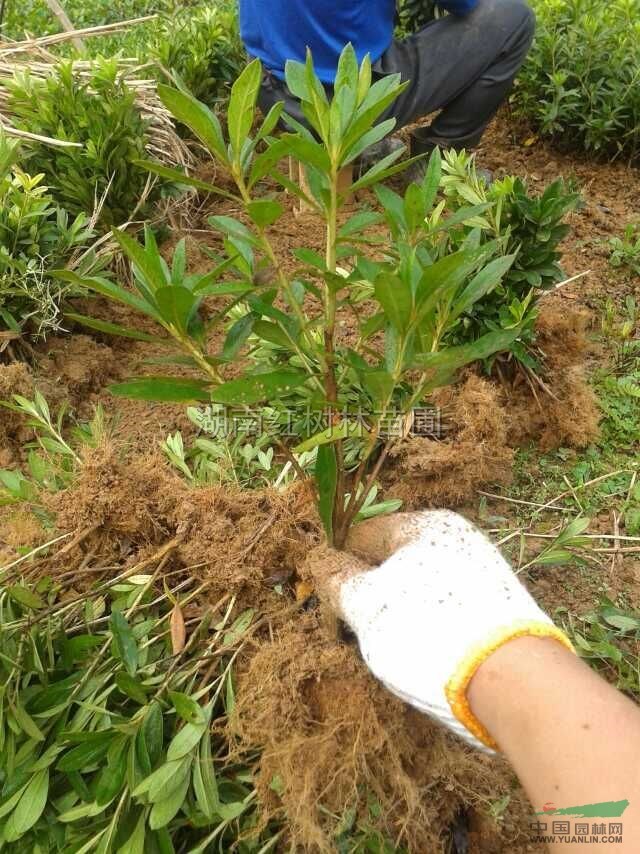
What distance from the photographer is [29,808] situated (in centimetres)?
124

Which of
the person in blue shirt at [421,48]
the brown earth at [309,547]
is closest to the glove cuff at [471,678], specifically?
the brown earth at [309,547]

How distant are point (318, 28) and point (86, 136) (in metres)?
1.18

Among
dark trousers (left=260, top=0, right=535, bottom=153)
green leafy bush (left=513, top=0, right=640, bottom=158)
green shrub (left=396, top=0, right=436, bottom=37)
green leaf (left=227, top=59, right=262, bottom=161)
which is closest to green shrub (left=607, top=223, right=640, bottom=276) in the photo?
green leafy bush (left=513, top=0, right=640, bottom=158)

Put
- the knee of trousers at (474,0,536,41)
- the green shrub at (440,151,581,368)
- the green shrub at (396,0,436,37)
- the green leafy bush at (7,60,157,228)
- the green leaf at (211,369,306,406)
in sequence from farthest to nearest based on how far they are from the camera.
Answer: the green shrub at (396,0,436,37) < the knee of trousers at (474,0,536,41) < the green leafy bush at (7,60,157,228) < the green shrub at (440,151,581,368) < the green leaf at (211,369,306,406)

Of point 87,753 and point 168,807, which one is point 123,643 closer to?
point 87,753

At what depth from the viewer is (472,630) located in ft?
3.39

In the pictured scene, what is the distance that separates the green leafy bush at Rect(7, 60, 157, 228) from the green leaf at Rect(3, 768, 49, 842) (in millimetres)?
2008

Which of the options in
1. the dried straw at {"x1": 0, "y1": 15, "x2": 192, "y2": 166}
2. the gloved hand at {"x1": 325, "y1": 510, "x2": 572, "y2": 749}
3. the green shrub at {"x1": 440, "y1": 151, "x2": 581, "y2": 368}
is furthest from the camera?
the dried straw at {"x1": 0, "y1": 15, "x2": 192, "y2": 166}

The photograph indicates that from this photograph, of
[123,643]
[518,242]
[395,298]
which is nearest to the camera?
[395,298]

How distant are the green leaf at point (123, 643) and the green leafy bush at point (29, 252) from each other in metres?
1.20

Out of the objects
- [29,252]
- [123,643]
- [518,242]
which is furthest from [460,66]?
[123,643]

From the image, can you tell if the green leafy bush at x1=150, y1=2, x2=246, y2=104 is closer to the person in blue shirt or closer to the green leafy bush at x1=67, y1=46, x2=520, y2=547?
the person in blue shirt

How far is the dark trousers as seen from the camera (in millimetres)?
3100

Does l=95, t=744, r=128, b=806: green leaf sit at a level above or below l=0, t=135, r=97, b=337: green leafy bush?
below
